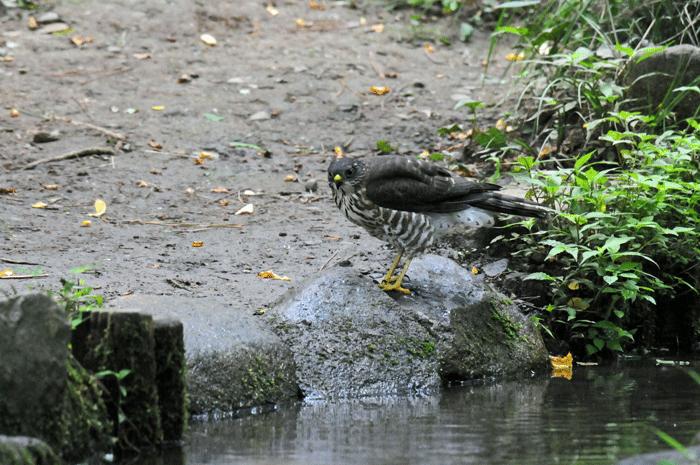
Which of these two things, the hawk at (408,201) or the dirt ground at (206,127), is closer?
the hawk at (408,201)

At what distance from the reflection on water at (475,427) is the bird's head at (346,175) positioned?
4.49ft

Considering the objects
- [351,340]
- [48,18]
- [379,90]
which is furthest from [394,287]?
[48,18]

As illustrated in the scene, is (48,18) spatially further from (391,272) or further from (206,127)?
(391,272)

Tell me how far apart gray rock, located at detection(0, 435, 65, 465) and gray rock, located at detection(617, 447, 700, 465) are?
2122 mm

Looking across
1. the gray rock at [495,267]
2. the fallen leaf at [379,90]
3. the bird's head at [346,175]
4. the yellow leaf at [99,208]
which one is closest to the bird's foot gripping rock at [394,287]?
the bird's head at [346,175]

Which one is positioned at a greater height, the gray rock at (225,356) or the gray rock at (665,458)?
the gray rock at (665,458)

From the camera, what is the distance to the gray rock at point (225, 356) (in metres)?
4.00

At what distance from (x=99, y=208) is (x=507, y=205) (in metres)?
3.62

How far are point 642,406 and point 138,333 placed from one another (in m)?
2.64

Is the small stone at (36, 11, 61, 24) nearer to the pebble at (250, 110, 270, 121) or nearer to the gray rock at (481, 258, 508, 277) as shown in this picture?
the pebble at (250, 110, 270, 121)

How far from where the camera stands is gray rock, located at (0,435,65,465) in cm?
258

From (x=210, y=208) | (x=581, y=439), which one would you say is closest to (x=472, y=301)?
(x=581, y=439)

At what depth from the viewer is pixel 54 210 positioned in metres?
6.62

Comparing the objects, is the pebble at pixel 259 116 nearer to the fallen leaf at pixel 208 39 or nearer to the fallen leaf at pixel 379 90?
the fallen leaf at pixel 379 90
